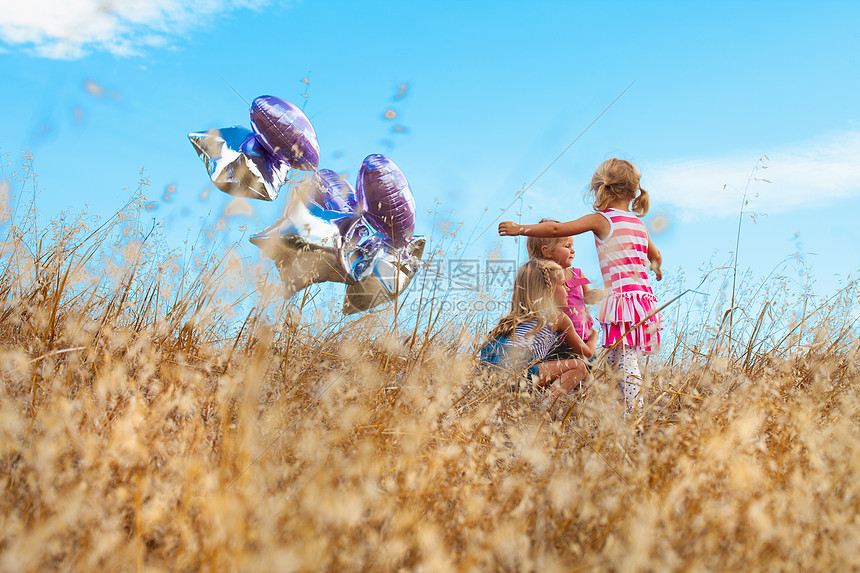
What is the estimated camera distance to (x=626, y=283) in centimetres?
254

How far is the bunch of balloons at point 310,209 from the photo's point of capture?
2500mm

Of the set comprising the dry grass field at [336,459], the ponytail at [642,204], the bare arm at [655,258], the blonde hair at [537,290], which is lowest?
the dry grass field at [336,459]

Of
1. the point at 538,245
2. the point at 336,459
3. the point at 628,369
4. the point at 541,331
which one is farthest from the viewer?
the point at 538,245

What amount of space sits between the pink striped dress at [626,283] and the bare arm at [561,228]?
0.04 m

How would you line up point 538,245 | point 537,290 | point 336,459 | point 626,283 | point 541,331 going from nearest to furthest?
point 336,459 → point 626,283 → point 537,290 → point 541,331 → point 538,245

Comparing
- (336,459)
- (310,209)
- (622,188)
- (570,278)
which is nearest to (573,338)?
(570,278)

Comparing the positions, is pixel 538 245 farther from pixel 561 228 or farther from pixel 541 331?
pixel 561 228

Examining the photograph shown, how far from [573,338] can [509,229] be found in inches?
32.8

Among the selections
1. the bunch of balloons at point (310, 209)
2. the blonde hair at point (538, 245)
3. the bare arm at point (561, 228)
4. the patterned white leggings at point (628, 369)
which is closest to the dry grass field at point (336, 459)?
the patterned white leggings at point (628, 369)

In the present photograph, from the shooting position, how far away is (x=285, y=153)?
2.53m

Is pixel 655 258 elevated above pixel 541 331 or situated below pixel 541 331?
above

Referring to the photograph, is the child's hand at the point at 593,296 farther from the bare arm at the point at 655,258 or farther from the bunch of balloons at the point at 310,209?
the bunch of balloons at the point at 310,209

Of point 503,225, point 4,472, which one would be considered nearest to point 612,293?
point 503,225

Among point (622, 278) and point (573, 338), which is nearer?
point (622, 278)
